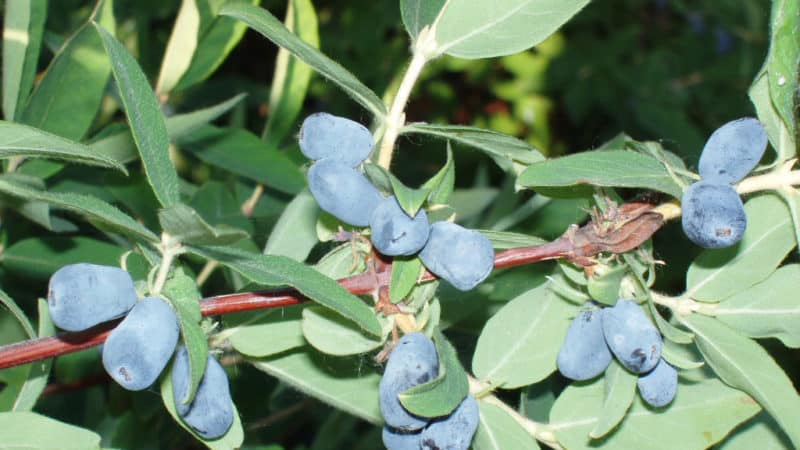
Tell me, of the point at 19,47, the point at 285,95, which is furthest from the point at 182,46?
the point at 19,47

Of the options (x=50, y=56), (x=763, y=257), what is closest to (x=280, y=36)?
(x=763, y=257)

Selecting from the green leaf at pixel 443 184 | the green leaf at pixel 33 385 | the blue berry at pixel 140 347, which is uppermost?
the green leaf at pixel 443 184

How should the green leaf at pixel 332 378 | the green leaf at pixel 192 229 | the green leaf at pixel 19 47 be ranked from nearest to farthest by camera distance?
1. the green leaf at pixel 192 229
2. the green leaf at pixel 332 378
3. the green leaf at pixel 19 47

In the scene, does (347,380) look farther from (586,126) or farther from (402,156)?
(586,126)

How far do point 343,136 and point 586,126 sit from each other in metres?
2.88

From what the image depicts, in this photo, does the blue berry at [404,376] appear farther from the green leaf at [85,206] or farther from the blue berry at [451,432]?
the green leaf at [85,206]

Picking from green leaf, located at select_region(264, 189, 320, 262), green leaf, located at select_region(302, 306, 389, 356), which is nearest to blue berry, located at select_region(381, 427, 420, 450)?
green leaf, located at select_region(302, 306, 389, 356)

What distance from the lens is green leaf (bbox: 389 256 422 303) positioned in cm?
115

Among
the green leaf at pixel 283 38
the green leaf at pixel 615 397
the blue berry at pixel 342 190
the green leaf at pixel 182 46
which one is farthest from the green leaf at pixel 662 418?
the green leaf at pixel 182 46

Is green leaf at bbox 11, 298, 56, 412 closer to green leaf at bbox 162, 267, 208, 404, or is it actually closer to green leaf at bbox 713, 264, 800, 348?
green leaf at bbox 162, 267, 208, 404

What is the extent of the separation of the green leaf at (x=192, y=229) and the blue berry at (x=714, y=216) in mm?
529

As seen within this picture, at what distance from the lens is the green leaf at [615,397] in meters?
1.20

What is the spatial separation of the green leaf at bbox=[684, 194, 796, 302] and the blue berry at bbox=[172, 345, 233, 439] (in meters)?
0.62

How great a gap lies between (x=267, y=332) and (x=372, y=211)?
266mm
